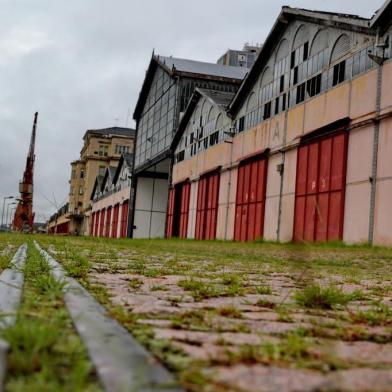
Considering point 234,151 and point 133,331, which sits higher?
point 234,151

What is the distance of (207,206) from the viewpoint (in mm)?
31234

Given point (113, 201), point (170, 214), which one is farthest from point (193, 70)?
point (113, 201)

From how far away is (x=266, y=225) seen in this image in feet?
78.5

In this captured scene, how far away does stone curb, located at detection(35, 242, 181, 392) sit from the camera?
4.16 ft

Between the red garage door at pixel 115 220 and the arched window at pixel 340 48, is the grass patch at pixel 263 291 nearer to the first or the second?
the arched window at pixel 340 48

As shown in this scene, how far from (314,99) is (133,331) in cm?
1991

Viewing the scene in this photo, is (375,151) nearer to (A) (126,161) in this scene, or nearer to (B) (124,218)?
(B) (124,218)

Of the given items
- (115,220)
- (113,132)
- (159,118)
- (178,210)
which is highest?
(113,132)

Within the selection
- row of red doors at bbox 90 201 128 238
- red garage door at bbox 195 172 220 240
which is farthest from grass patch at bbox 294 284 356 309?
row of red doors at bbox 90 201 128 238

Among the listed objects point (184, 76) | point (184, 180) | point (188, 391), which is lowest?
point (188, 391)

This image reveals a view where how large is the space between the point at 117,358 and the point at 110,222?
186 feet

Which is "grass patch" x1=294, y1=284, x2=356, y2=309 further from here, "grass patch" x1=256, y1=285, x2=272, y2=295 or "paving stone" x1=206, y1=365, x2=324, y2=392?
"paving stone" x1=206, y1=365, x2=324, y2=392

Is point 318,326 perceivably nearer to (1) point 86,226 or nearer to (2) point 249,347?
(2) point 249,347

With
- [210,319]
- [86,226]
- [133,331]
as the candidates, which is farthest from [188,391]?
[86,226]
